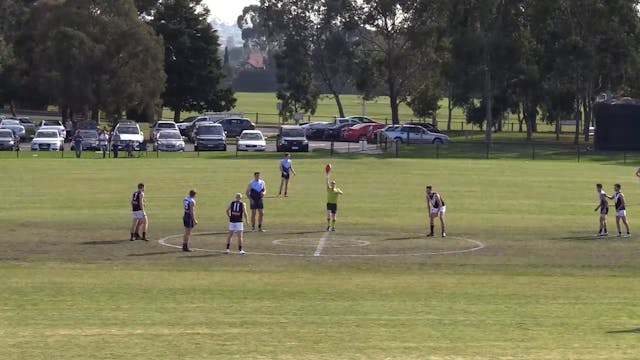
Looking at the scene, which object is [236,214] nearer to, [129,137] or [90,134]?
[129,137]

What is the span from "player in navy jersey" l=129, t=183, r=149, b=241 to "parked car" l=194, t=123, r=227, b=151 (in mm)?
45889

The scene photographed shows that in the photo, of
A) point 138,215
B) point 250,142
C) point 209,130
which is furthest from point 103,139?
point 138,215

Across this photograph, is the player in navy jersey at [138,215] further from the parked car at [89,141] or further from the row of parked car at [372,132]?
the row of parked car at [372,132]

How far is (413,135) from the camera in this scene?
96.8 meters

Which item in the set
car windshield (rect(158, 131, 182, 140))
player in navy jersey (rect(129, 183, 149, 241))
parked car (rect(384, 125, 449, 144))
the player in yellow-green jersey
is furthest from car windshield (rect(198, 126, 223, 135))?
player in navy jersey (rect(129, 183, 149, 241))

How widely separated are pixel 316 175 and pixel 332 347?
146ft

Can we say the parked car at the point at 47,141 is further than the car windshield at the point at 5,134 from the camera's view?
Yes

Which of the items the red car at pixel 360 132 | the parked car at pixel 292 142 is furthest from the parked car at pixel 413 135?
the parked car at pixel 292 142

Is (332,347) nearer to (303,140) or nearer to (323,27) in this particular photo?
(303,140)

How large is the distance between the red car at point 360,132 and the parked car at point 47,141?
28204 millimetres

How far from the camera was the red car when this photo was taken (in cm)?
10325

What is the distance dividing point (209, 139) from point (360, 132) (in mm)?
21164

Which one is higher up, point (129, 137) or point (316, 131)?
point (129, 137)

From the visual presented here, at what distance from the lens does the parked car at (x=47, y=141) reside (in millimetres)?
83875
